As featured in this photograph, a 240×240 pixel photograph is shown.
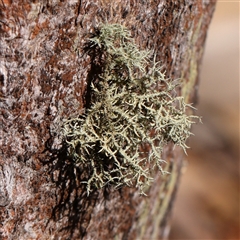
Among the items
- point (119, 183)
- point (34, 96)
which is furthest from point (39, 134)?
point (119, 183)

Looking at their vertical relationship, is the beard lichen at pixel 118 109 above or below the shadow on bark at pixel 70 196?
above

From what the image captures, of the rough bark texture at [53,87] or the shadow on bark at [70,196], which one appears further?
the shadow on bark at [70,196]

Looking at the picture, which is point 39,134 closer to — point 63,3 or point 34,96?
point 34,96

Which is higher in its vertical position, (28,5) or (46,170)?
(28,5)

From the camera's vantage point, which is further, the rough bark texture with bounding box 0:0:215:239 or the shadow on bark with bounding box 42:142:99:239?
the shadow on bark with bounding box 42:142:99:239

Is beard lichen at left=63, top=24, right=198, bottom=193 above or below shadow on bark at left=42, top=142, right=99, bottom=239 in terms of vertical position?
above

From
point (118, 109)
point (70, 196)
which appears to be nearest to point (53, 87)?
point (118, 109)
